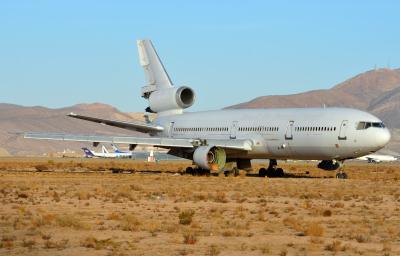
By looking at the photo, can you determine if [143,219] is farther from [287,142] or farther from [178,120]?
[178,120]

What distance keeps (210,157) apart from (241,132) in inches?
121

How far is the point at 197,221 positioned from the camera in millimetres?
23891

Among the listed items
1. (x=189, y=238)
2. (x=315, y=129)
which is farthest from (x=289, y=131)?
(x=189, y=238)

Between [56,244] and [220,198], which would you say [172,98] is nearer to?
[220,198]

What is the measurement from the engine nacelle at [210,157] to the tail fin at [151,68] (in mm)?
11767

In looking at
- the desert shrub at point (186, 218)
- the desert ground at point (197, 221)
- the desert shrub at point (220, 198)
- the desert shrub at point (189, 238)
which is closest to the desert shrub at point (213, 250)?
the desert ground at point (197, 221)

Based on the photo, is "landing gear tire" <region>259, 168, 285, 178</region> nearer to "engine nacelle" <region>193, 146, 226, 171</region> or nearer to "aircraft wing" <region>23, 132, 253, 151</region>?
"aircraft wing" <region>23, 132, 253, 151</region>

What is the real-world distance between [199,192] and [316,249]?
1832cm

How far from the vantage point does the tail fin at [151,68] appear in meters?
64.0

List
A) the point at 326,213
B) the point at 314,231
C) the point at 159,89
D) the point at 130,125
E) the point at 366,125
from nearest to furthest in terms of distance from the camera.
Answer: the point at 314,231
the point at 326,213
the point at 366,125
the point at 130,125
the point at 159,89

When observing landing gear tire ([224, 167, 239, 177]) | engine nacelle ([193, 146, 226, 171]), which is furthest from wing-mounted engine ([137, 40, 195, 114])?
engine nacelle ([193, 146, 226, 171])

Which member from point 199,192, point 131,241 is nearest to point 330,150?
point 199,192

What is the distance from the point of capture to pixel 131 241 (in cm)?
1950

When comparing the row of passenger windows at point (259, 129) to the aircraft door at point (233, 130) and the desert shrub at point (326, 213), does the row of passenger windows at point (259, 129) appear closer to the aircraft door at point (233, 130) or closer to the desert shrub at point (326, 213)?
the aircraft door at point (233, 130)
